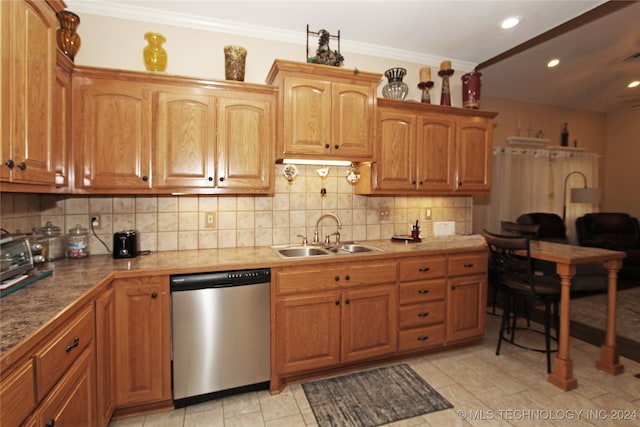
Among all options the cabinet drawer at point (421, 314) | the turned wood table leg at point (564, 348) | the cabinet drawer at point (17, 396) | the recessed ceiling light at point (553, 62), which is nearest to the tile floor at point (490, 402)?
the turned wood table leg at point (564, 348)

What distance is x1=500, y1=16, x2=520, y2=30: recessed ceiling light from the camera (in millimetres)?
2568

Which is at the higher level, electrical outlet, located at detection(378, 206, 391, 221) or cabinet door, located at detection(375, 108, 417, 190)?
cabinet door, located at detection(375, 108, 417, 190)

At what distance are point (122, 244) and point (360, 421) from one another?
188 cm

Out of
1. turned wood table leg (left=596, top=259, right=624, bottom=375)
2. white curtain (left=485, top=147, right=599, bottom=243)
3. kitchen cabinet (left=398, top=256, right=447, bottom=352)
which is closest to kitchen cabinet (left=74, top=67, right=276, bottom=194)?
kitchen cabinet (left=398, top=256, right=447, bottom=352)

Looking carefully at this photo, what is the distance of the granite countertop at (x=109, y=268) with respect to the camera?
44.3 inches

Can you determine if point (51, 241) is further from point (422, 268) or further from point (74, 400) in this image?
point (422, 268)

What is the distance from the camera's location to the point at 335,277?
2.28 metres

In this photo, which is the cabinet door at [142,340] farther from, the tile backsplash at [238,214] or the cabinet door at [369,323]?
the cabinet door at [369,323]

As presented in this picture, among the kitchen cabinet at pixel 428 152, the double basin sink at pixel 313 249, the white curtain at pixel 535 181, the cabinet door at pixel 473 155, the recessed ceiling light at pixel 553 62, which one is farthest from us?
the white curtain at pixel 535 181

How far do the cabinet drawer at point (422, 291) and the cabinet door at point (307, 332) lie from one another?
56 centimetres

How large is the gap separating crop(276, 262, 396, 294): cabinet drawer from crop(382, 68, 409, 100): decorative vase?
4.94 ft

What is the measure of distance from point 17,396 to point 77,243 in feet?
4.87

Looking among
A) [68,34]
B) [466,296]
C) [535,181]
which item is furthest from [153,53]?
[535,181]

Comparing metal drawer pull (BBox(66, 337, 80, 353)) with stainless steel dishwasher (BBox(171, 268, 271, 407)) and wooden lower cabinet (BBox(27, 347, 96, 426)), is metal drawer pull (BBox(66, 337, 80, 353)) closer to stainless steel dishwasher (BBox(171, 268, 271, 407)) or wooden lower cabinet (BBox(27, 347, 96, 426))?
wooden lower cabinet (BBox(27, 347, 96, 426))
